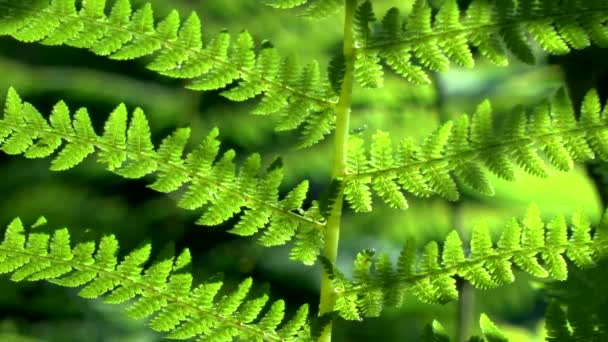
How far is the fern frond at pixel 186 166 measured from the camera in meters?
0.95

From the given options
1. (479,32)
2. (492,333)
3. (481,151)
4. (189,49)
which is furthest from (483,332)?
(189,49)

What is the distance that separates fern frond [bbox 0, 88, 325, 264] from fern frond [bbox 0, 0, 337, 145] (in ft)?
0.20

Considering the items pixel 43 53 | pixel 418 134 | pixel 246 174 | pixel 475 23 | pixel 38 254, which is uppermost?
pixel 43 53

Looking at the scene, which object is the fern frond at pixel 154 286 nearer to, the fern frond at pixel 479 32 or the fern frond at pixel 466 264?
the fern frond at pixel 466 264

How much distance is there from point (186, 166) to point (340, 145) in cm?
17

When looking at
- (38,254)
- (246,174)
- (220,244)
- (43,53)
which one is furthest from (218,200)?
(43,53)

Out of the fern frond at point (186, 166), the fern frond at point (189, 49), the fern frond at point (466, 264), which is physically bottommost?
the fern frond at point (466, 264)

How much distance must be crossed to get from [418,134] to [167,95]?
69 cm

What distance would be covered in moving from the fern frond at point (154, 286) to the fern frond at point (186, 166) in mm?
68

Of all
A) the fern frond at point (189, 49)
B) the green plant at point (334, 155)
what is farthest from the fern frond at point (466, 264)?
the fern frond at point (189, 49)

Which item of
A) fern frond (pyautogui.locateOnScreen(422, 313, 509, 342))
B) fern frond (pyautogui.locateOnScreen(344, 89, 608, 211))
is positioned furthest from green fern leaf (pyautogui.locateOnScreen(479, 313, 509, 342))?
fern frond (pyautogui.locateOnScreen(344, 89, 608, 211))

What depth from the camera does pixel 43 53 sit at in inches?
97.9

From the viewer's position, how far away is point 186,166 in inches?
38.3

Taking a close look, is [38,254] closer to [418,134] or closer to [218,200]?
[218,200]
